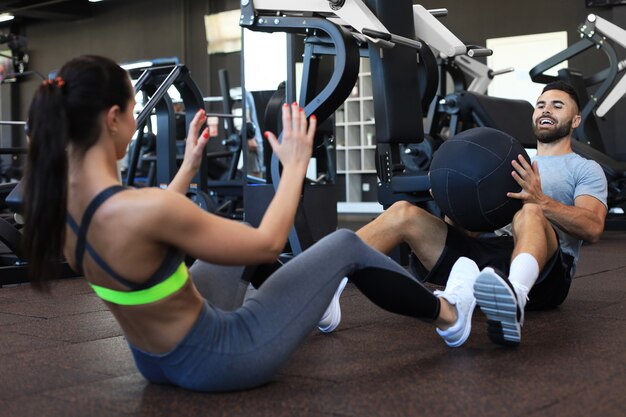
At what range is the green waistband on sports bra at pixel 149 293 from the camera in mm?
1504

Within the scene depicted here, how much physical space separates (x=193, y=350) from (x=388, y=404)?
16.6 inches

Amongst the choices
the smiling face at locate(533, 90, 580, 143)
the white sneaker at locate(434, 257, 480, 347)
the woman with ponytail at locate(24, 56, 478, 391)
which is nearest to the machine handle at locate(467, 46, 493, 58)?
the smiling face at locate(533, 90, 580, 143)

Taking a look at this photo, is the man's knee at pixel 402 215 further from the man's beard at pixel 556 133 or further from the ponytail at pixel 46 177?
the ponytail at pixel 46 177

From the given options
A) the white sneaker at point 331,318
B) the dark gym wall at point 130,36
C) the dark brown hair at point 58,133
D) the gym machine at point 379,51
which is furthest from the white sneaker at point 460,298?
the dark gym wall at point 130,36

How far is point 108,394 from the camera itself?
1749mm

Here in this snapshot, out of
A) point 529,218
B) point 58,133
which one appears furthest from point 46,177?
point 529,218

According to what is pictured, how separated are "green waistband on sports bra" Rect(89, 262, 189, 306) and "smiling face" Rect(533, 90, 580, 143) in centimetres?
168

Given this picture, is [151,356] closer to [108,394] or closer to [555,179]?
[108,394]

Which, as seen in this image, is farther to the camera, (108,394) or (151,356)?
(108,394)

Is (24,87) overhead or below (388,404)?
overhead

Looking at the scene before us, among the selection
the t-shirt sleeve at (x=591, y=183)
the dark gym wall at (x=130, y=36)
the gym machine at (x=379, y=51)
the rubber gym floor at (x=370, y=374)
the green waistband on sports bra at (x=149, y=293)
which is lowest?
the rubber gym floor at (x=370, y=374)

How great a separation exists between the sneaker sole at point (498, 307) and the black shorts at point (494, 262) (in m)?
0.47

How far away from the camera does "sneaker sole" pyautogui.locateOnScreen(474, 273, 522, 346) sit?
193cm

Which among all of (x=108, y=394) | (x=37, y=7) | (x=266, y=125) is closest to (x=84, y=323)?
(x=108, y=394)
